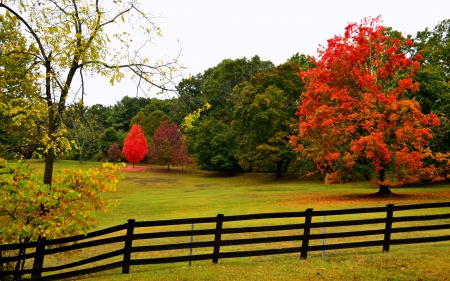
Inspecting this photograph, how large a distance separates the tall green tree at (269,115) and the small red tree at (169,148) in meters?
15.7

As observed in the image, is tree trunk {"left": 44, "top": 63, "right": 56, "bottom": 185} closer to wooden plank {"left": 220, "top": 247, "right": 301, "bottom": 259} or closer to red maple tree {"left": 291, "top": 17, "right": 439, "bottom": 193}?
wooden plank {"left": 220, "top": 247, "right": 301, "bottom": 259}

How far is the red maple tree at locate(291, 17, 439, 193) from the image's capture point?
79.9 ft

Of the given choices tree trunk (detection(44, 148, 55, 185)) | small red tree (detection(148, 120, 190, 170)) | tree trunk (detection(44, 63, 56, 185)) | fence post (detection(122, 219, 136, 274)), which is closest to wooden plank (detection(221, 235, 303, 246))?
fence post (detection(122, 219, 136, 274))

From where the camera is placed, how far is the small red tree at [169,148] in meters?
66.9

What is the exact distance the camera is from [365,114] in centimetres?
2559

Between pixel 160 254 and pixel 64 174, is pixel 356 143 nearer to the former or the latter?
pixel 160 254

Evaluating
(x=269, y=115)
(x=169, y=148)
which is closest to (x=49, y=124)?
(x=269, y=115)

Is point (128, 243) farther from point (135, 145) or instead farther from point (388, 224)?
point (135, 145)

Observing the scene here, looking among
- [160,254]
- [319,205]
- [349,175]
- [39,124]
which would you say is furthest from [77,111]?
[349,175]

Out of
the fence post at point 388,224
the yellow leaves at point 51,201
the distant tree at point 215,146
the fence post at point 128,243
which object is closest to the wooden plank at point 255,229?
the fence post at point 128,243

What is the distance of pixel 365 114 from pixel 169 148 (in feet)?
152

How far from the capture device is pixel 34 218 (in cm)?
917

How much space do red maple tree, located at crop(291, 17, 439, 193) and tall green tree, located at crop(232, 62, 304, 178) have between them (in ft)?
67.3

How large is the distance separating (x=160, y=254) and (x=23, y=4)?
29.9 ft
